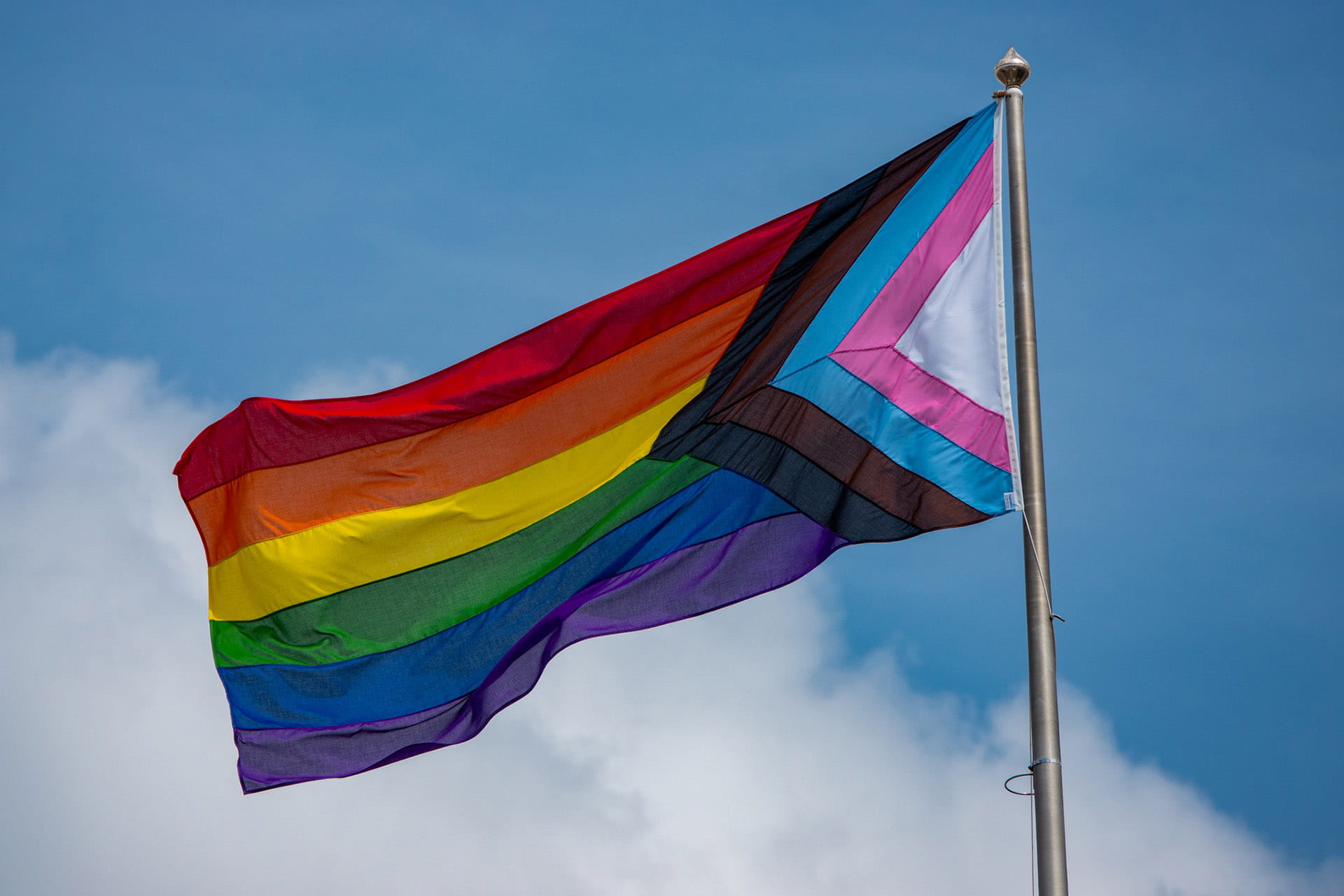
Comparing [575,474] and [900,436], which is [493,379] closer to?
[575,474]

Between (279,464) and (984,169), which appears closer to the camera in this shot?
(984,169)

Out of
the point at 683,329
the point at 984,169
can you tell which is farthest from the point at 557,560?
the point at 984,169

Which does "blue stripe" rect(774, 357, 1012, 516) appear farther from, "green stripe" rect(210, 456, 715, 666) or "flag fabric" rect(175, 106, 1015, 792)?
"green stripe" rect(210, 456, 715, 666)

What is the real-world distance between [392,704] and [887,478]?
564 centimetres

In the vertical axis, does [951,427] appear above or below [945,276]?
below

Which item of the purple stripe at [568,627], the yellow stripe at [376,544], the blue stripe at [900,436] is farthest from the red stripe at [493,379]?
the purple stripe at [568,627]

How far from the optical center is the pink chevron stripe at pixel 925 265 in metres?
12.8

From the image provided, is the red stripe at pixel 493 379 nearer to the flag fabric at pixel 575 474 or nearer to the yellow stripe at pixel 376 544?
the flag fabric at pixel 575 474

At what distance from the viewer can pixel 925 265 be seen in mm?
12953

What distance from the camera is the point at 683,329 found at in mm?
14586

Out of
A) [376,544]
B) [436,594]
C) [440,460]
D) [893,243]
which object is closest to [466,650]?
[436,594]

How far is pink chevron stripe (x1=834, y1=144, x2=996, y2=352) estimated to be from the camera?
12820 mm

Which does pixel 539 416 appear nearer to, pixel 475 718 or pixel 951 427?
pixel 475 718

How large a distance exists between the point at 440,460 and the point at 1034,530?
21.3 feet
